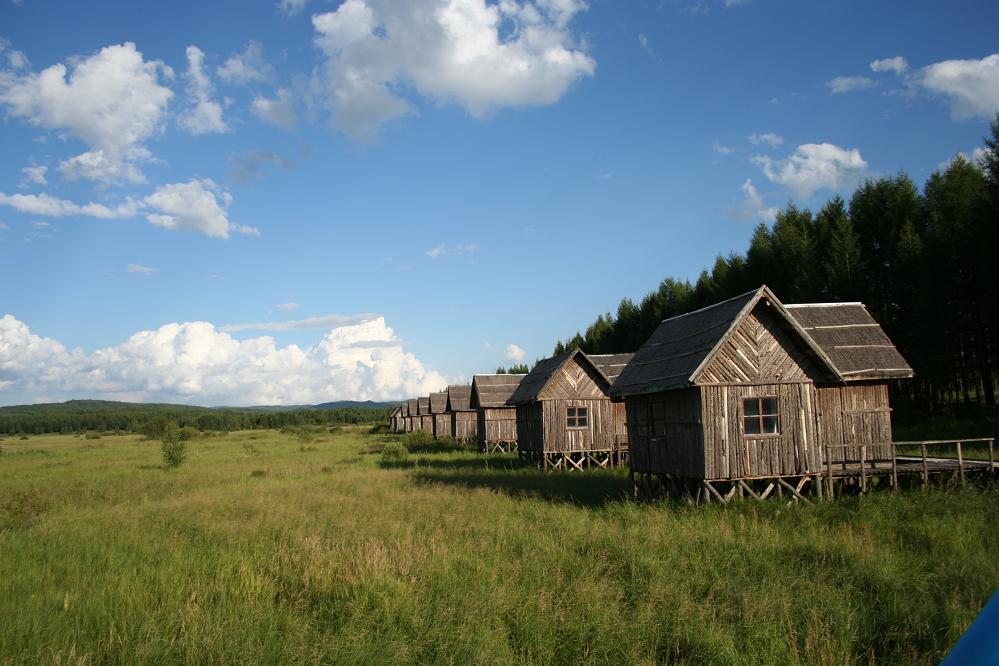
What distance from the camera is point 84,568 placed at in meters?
11.7

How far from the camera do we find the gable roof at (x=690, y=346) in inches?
681

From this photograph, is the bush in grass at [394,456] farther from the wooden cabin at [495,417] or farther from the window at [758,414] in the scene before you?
the window at [758,414]

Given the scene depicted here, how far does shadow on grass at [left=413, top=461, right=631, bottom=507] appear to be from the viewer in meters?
20.1

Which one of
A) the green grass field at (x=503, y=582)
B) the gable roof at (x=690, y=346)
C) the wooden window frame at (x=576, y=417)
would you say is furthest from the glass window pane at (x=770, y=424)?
the wooden window frame at (x=576, y=417)

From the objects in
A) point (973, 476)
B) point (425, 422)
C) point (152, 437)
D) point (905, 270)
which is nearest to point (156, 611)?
point (973, 476)

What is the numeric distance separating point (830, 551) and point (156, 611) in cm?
1077

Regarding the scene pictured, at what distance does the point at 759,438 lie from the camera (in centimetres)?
1767

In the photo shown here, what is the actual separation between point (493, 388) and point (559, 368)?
14.4m

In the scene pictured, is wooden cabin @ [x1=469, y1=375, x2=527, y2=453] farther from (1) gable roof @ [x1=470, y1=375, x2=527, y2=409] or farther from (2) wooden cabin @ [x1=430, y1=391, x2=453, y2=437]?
(2) wooden cabin @ [x1=430, y1=391, x2=453, y2=437]

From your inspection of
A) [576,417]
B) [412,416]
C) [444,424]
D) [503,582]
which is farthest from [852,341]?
[412,416]

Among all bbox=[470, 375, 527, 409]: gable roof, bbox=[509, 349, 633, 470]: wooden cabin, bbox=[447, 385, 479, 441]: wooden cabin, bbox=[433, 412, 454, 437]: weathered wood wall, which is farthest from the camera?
bbox=[433, 412, 454, 437]: weathered wood wall

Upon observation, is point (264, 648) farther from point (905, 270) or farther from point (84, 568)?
point (905, 270)

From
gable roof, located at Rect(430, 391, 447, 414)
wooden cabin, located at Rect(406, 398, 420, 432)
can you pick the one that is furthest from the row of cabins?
wooden cabin, located at Rect(406, 398, 420, 432)

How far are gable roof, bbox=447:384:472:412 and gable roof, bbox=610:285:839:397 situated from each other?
113 ft
